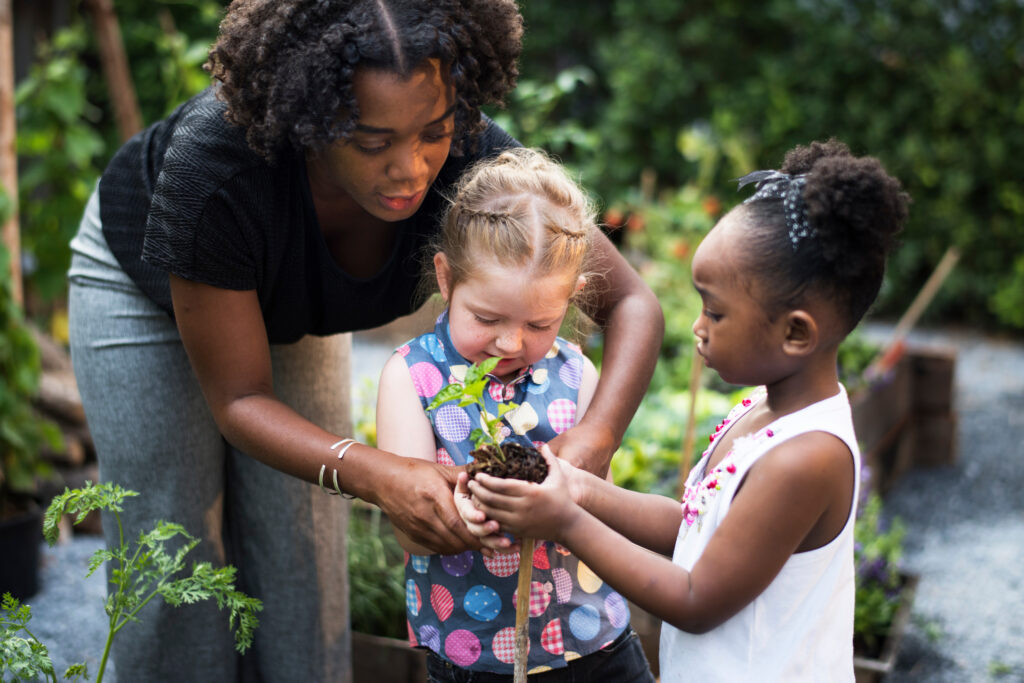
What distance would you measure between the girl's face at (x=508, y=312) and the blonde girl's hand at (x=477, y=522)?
0.28m

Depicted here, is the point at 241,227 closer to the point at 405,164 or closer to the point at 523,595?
the point at 405,164

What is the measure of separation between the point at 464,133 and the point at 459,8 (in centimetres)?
22

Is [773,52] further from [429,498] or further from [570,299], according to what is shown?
[429,498]

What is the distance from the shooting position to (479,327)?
1.67 meters

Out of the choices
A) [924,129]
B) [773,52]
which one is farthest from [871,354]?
[773,52]

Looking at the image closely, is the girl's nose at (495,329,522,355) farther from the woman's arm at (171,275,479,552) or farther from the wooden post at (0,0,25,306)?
the wooden post at (0,0,25,306)

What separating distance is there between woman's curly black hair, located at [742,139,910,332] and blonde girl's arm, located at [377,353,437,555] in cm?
68

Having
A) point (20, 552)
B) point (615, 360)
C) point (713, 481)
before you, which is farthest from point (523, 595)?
point (20, 552)

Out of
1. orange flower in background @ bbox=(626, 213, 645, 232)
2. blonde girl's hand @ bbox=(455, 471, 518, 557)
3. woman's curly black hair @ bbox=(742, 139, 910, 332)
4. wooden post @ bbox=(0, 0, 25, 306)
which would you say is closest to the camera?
woman's curly black hair @ bbox=(742, 139, 910, 332)

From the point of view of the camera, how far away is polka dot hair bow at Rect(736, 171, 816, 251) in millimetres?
1328

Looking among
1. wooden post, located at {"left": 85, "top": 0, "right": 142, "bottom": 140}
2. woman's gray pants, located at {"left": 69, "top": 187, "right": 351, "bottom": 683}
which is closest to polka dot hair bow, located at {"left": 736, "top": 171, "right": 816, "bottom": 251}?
woman's gray pants, located at {"left": 69, "top": 187, "right": 351, "bottom": 683}

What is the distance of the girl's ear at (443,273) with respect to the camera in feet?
5.74

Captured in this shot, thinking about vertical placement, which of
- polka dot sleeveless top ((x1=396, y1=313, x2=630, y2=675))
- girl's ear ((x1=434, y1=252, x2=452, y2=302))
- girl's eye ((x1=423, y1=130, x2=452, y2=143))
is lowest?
polka dot sleeveless top ((x1=396, y1=313, x2=630, y2=675))

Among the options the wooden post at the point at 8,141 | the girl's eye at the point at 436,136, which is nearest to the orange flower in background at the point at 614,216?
the wooden post at the point at 8,141
